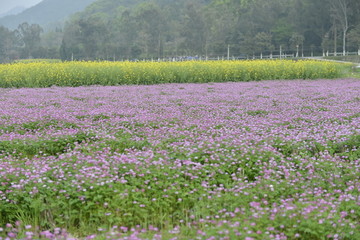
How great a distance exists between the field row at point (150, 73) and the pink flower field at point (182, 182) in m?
12.8

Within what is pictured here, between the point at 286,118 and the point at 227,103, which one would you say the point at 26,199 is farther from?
the point at 227,103

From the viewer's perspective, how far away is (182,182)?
17.1ft

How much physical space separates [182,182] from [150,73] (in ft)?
58.0

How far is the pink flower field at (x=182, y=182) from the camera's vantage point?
12.8 feet

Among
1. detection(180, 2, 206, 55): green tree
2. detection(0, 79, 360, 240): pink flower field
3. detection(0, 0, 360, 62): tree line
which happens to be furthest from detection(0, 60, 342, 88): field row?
detection(180, 2, 206, 55): green tree

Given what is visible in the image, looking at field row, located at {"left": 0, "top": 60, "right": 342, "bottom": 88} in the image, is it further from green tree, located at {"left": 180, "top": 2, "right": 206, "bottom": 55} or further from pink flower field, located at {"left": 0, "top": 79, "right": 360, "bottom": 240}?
green tree, located at {"left": 180, "top": 2, "right": 206, "bottom": 55}

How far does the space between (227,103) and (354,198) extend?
810 centimetres

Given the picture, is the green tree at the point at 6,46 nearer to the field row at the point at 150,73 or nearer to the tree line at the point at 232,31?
the tree line at the point at 232,31

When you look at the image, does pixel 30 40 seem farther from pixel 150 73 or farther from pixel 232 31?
pixel 150 73

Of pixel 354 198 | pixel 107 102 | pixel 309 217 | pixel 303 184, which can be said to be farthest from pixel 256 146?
pixel 107 102

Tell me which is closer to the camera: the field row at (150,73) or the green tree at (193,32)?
the field row at (150,73)

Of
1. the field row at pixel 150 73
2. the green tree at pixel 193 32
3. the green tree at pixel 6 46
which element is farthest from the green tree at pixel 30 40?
the field row at pixel 150 73

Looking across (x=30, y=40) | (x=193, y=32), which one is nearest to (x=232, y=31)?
(x=193, y=32)

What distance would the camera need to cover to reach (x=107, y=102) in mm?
12695
